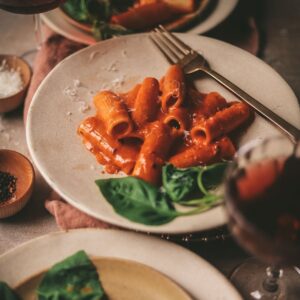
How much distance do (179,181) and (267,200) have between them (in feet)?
0.88

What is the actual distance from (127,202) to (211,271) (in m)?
0.23

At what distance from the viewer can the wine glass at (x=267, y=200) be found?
0.92 metres

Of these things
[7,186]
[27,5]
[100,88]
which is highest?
[27,5]

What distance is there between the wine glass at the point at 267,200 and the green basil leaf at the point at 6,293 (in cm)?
45

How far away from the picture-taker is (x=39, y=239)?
3.95 feet

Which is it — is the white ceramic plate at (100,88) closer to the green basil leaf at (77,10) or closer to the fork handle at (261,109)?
the fork handle at (261,109)

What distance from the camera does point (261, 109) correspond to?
4.63 feet

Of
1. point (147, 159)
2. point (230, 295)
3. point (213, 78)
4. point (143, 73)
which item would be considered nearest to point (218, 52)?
point (213, 78)

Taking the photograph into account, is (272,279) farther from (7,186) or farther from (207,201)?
(7,186)

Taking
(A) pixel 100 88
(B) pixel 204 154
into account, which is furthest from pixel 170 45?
(B) pixel 204 154

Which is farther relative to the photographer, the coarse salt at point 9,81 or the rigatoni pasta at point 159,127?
the coarse salt at point 9,81

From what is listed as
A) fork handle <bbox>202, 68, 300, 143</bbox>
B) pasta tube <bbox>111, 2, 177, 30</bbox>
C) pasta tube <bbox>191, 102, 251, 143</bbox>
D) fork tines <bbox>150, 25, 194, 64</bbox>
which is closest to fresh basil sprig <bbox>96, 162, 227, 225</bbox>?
pasta tube <bbox>191, 102, 251, 143</bbox>

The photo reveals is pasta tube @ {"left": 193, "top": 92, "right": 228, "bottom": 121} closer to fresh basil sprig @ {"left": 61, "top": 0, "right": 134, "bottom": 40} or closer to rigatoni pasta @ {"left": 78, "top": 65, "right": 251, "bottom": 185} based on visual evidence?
rigatoni pasta @ {"left": 78, "top": 65, "right": 251, "bottom": 185}

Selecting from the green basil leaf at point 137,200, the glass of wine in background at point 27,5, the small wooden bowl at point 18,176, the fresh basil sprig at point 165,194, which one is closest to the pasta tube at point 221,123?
the fresh basil sprig at point 165,194
